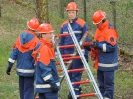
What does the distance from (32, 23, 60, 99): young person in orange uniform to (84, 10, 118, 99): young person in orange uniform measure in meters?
1.66

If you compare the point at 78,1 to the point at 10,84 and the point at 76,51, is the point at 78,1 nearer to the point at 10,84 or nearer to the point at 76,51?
the point at 10,84

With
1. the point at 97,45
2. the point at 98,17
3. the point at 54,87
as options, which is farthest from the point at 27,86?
the point at 98,17

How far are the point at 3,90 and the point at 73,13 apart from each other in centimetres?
258

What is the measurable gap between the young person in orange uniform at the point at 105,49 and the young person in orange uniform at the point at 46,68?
166 centimetres

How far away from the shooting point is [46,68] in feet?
20.9

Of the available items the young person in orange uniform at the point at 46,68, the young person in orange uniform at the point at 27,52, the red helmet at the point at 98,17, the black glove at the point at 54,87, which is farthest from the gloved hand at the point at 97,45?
the black glove at the point at 54,87

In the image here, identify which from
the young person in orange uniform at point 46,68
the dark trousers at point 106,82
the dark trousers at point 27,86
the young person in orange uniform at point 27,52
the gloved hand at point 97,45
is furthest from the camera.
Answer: the dark trousers at point 106,82

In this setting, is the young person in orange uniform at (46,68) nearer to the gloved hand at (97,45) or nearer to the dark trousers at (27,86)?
the dark trousers at (27,86)

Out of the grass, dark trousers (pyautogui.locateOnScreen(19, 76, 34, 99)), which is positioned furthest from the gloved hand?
the grass

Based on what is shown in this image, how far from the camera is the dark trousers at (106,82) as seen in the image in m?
8.13

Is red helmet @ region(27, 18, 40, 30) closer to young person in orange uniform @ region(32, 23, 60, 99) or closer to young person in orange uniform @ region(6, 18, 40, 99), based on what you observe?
young person in orange uniform @ region(6, 18, 40, 99)

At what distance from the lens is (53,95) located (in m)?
6.60

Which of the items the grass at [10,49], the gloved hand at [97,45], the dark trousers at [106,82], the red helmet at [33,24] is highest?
the red helmet at [33,24]

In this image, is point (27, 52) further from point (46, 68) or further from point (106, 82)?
point (106, 82)
